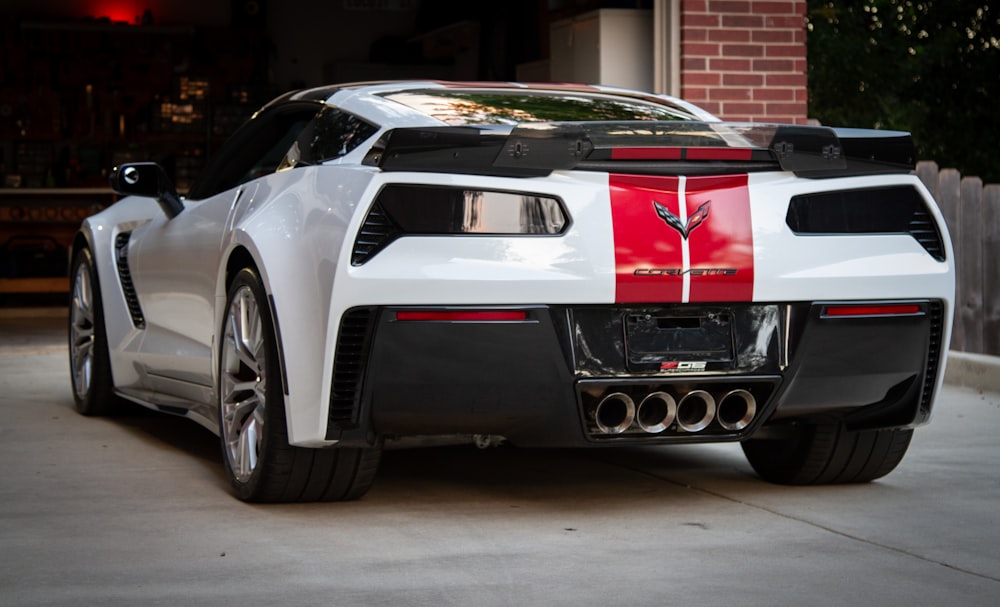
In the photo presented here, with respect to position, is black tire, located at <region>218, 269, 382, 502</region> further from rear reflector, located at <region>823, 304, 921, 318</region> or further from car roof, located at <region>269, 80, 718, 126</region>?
rear reflector, located at <region>823, 304, 921, 318</region>

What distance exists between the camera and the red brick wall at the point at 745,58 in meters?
9.42

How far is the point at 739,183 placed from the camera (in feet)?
14.4

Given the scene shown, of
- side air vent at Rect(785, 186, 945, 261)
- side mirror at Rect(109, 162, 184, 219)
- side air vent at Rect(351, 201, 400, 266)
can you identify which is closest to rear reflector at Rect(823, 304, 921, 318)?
side air vent at Rect(785, 186, 945, 261)

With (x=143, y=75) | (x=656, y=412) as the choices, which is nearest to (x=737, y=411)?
(x=656, y=412)

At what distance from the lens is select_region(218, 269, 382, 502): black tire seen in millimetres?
4539

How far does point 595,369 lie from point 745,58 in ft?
18.5

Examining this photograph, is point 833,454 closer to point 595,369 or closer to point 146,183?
point 595,369

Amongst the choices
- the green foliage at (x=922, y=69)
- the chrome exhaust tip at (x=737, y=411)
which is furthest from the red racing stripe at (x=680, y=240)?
the green foliage at (x=922, y=69)

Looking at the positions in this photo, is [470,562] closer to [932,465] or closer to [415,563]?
[415,563]

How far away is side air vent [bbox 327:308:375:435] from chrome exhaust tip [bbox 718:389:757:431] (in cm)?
102

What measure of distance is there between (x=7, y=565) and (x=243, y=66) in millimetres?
14910

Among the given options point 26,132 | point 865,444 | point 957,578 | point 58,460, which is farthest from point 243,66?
point 957,578

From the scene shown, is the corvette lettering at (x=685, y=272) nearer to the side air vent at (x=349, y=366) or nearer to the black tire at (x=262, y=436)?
the side air vent at (x=349, y=366)

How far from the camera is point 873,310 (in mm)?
4527
